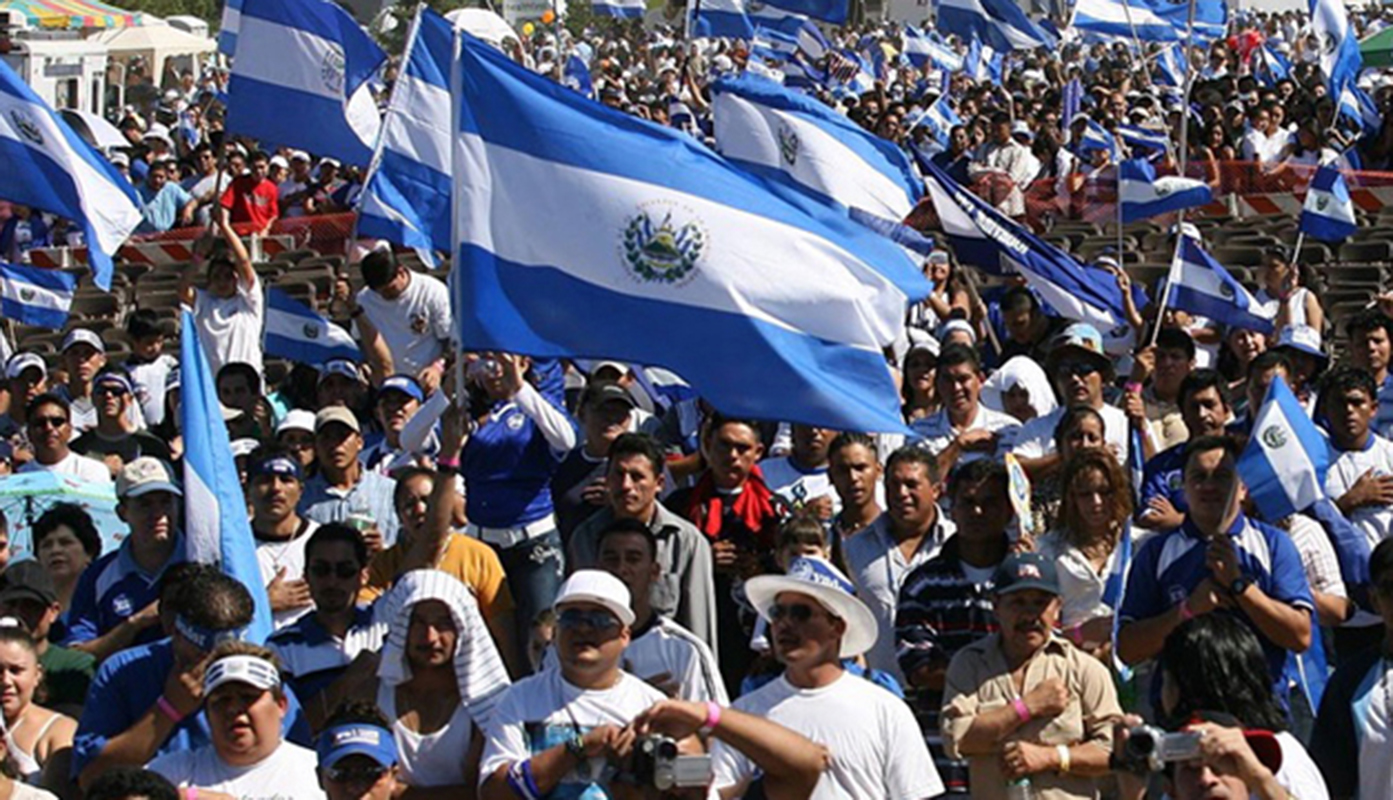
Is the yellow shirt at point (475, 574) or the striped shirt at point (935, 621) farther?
the yellow shirt at point (475, 574)

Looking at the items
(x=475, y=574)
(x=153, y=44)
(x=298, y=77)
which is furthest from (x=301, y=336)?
(x=153, y=44)

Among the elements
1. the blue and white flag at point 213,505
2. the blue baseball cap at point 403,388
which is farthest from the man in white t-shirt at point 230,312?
the blue and white flag at point 213,505

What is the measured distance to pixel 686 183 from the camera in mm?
8891

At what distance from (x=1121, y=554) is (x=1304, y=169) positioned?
1476cm

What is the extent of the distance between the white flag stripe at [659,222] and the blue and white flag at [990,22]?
60.0 feet

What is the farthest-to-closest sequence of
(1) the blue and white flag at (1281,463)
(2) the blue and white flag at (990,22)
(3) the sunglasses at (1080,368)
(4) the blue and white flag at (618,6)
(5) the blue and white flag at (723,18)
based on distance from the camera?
(4) the blue and white flag at (618,6) < (5) the blue and white flag at (723,18) < (2) the blue and white flag at (990,22) < (3) the sunglasses at (1080,368) < (1) the blue and white flag at (1281,463)

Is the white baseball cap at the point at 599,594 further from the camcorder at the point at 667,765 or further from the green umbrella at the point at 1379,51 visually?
the green umbrella at the point at 1379,51

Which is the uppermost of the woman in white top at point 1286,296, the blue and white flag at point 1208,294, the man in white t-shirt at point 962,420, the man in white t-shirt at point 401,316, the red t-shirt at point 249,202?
the man in white t-shirt at point 962,420

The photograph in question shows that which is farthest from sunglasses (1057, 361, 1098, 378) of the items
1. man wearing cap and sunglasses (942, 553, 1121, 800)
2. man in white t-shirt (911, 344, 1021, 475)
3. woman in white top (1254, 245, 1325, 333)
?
woman in white top (1254, 245, 1325, 333)

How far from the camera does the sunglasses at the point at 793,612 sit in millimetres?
7586

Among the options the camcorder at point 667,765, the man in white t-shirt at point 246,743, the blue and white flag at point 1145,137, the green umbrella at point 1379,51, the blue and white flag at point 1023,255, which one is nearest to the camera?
the camcorder at point 667,765

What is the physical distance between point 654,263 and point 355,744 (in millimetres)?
2248

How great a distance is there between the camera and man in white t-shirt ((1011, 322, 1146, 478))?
36.7ft

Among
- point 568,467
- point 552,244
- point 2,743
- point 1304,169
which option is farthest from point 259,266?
point 2,743
